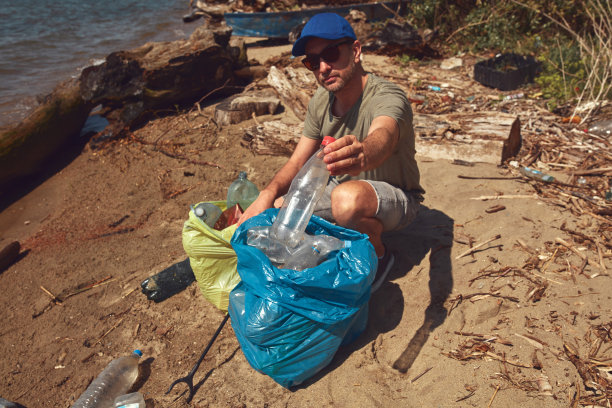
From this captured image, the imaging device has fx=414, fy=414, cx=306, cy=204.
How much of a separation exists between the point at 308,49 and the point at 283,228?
47.4 inches

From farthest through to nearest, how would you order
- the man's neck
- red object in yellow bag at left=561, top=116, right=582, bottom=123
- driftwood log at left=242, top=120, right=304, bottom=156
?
red object in yellow bag at left=561, top=116, right=582, bottom=123, driftwood log at left=242, top=120, right=304, bottom=156, the man's neck

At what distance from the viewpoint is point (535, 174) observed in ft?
12.9

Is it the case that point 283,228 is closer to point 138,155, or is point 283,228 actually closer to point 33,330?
point 33,330

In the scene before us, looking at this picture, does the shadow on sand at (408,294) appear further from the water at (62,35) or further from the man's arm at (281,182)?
the water at (62,35)

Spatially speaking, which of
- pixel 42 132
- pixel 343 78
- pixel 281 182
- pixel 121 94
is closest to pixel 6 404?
pixel 281 182

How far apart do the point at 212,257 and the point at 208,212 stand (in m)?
0.40

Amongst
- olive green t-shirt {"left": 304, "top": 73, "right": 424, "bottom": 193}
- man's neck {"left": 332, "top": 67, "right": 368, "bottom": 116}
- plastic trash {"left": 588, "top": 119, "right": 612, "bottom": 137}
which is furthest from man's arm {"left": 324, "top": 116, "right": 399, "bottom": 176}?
plastic trash {"left": 588, "top": 119, "right": 612, "bottom": 137}

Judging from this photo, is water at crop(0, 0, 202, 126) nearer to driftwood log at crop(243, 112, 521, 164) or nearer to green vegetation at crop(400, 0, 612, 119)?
driftwood log at crop(243, 112, 521, 164)

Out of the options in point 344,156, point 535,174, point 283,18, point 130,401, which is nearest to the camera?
point 344,156

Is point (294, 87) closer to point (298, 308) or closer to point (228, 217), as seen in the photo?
point (228, 217)

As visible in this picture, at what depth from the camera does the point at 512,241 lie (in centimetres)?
316

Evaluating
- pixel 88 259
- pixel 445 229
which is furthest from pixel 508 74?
pixel 88 259

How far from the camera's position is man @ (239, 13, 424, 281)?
8.47 ft

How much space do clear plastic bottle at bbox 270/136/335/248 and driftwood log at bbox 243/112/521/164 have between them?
2279 mm
